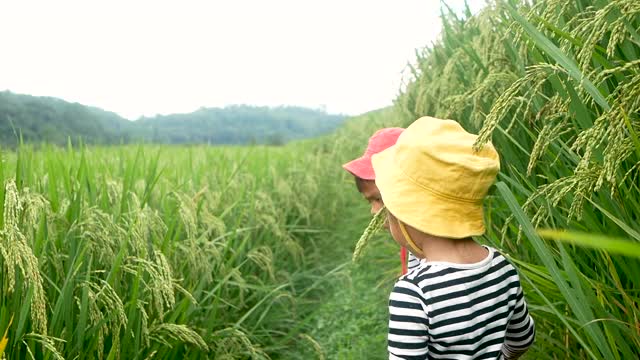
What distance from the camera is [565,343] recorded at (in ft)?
7.11

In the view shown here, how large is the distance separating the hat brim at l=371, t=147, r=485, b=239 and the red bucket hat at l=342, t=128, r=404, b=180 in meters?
1.01

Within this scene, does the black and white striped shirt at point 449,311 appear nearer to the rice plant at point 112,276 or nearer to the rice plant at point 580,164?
the rice plant at point 580,164

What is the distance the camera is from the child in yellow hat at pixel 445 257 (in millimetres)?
1540

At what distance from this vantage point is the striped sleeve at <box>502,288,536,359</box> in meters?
1.75

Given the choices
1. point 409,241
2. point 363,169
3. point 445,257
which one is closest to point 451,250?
point 445,257

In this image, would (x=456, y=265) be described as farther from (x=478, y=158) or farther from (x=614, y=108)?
(x=614, y=108)

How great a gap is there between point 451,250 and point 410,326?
215mm

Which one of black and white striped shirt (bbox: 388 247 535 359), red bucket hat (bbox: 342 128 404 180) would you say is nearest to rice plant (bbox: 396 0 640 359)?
black and white striped shirt (bbox: 388 247 535 359)

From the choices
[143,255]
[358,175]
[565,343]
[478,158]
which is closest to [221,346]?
[143,255]

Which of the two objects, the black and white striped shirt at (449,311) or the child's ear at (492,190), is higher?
the child's ear at (492,190)

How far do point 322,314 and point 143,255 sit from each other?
88.1 inches

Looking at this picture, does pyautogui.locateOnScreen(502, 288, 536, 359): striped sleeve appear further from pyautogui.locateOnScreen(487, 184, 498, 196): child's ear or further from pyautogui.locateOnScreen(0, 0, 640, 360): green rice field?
pyautogui.locateOnScreen(487, 184, 498, 196): child's ear

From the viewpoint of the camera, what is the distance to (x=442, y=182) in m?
1.58

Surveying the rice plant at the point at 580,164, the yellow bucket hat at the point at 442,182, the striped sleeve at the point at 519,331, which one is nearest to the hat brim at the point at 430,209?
the yellow bucket hat at the point at 442,182
